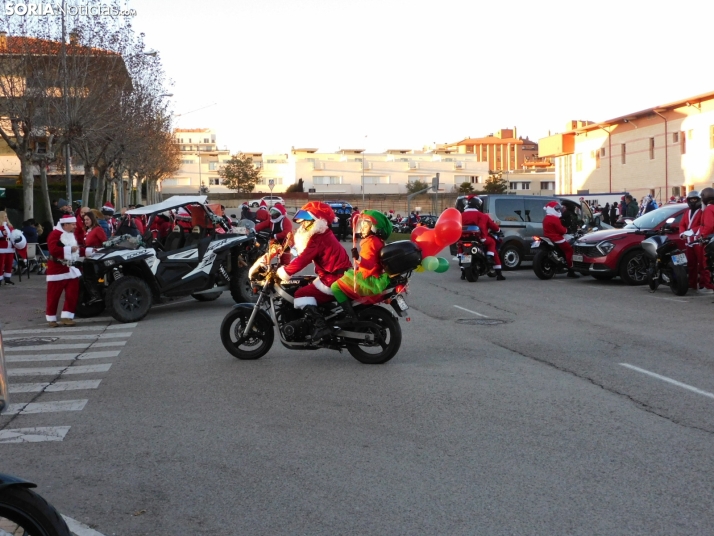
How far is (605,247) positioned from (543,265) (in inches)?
76.5

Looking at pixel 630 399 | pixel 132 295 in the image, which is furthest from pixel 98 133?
pixel 630 399

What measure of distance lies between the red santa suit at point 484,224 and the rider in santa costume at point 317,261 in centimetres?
1090

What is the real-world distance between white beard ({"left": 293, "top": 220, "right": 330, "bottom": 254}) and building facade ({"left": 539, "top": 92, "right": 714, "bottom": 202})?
140 ft

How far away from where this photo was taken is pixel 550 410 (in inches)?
298

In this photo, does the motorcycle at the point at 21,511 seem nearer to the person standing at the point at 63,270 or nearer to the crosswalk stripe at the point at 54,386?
the crosswalk stripe at the point at 54,386

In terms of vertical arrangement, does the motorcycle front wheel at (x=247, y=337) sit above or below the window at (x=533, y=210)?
below

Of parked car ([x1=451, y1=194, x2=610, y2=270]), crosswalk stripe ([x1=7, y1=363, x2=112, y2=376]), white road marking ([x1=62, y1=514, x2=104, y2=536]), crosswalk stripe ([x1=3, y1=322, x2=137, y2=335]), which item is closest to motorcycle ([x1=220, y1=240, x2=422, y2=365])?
crosswalk stripe ([x1=7, y1=363, x2=112, y2=376])

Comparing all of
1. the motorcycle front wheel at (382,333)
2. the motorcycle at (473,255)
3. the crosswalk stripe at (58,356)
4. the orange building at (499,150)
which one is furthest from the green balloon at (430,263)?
the orange building at (499,150)

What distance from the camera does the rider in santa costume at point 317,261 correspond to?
32.0 ft

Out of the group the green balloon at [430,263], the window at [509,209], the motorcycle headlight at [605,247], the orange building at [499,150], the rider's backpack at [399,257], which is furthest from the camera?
the orange building at [499,150]

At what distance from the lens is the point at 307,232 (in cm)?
986

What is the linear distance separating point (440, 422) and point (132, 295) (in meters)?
9.09

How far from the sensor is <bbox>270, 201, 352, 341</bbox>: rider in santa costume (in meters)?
9.77

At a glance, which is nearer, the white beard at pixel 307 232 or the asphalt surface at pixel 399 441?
the asphalt surface at pixel 399 441
